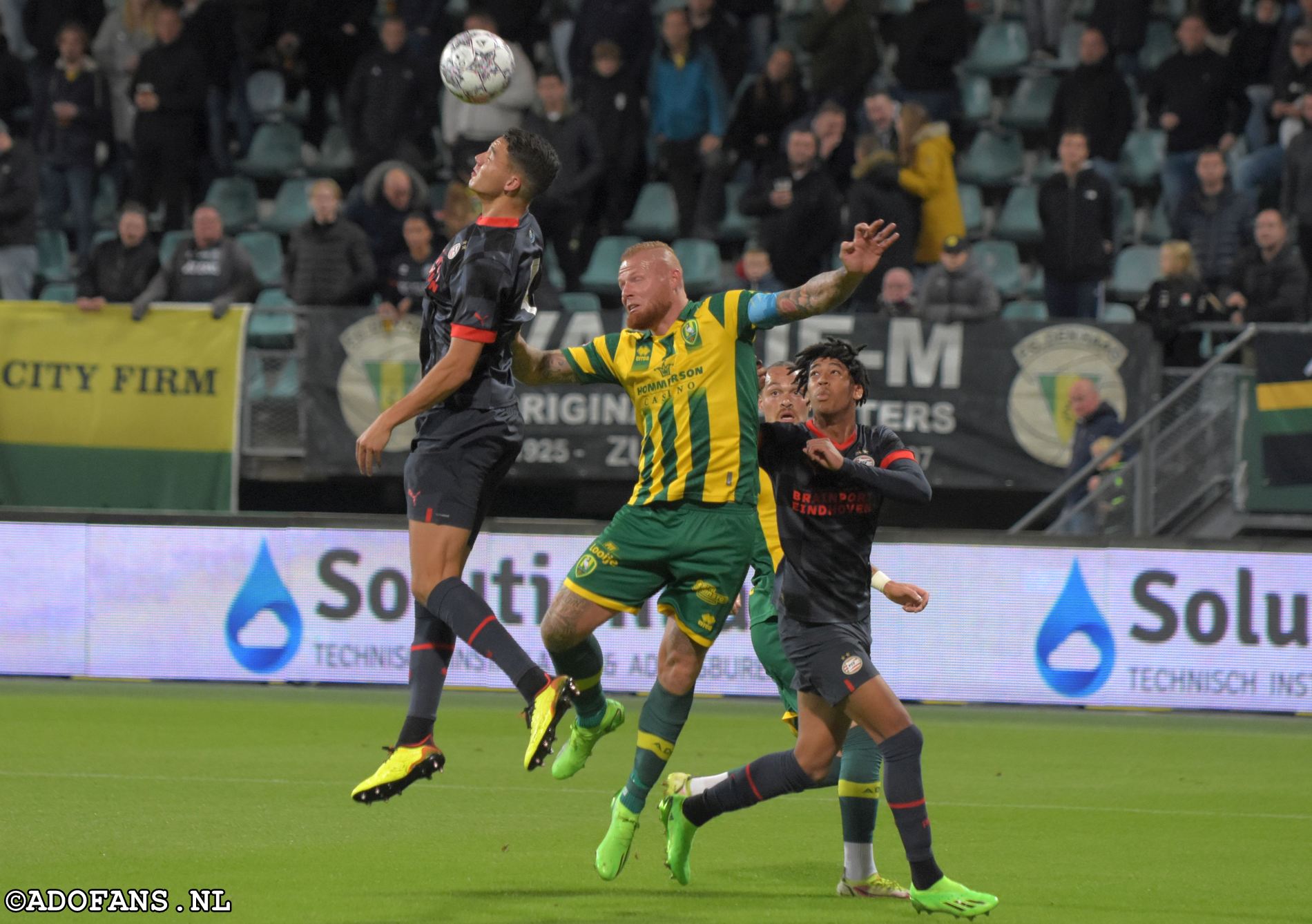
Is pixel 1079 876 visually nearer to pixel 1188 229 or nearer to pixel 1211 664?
pixel 1211 664

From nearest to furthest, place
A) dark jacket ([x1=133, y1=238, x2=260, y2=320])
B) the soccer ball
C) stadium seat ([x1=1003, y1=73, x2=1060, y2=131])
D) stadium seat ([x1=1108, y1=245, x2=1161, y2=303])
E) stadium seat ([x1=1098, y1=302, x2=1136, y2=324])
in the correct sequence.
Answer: the soccer ball → dark jacket ([x1=133, y1=238, x2=260, y2=320]) → stadium seat ([x1=1098, y1=302, x2=1136, y2=324]) → stadium seat ([x1=1108, y1=245, x2=1161, y2=303]) → stadium seat ([x1=1003, y1=73, x2=1060, y2=131])

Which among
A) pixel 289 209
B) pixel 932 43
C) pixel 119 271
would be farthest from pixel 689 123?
pixel 119 271

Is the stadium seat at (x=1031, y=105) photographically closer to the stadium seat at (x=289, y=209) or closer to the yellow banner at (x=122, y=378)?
the stadium seat at (x=289, y=209)

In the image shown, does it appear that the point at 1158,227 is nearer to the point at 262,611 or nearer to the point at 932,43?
the point at 932,43

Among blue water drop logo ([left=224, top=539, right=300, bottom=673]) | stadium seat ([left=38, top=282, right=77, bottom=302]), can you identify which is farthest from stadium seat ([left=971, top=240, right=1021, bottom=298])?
stadium seat ([left=38, top=282, right=77, bottom=302])

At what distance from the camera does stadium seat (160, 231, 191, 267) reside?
17891mm

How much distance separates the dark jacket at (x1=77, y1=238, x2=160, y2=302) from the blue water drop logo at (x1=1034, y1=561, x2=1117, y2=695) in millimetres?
7901

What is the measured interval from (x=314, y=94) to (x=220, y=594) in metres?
6.67

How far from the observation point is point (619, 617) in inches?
573

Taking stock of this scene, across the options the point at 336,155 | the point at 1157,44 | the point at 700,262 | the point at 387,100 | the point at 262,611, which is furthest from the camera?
the point at 336,155

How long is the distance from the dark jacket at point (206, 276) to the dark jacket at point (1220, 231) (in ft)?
25.6

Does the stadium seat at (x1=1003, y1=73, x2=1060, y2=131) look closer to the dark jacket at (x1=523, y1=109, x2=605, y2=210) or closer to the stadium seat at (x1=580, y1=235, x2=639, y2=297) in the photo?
the stadium seat at (x1=580, y1=235, x2=639, y2=297)

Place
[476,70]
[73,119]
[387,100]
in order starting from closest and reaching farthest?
[476,70] < [387,100] < [73,119]

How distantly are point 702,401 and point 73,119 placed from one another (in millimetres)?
12735
